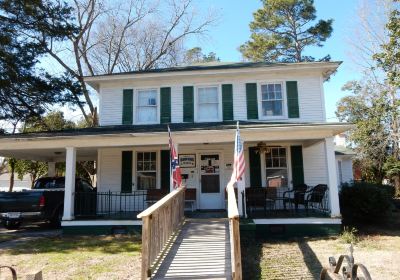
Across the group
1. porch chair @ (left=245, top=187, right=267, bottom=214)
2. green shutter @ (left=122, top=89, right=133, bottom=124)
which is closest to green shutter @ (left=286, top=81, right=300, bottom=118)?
porch chair @ (left=245, top=187, right=267, bottom=214)

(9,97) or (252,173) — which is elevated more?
(9,97)

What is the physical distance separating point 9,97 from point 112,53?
39.8 feet

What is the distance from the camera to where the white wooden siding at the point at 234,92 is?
13.9 metres

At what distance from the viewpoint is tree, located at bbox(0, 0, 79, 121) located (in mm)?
18609

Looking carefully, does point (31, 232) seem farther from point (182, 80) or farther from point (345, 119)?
point (345, 119)

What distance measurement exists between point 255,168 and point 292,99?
3103mm

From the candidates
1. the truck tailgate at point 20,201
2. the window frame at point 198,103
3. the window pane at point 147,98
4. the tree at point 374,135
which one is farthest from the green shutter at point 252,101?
the tree at point 374,135

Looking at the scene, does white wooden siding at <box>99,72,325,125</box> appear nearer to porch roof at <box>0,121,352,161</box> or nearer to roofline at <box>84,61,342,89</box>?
roofline at <box>84,61,342,89</box>

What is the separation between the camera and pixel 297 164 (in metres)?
13.6

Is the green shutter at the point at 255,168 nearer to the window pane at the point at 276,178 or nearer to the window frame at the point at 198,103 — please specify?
the window pane at the point at 276,178

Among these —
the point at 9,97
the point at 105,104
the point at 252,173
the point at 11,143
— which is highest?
the point at 9,97

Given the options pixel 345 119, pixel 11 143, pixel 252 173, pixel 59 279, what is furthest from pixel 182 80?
pixel 345 119

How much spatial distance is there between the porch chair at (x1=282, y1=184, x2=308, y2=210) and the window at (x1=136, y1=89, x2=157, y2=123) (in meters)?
6.06

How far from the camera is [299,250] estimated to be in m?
9.41
